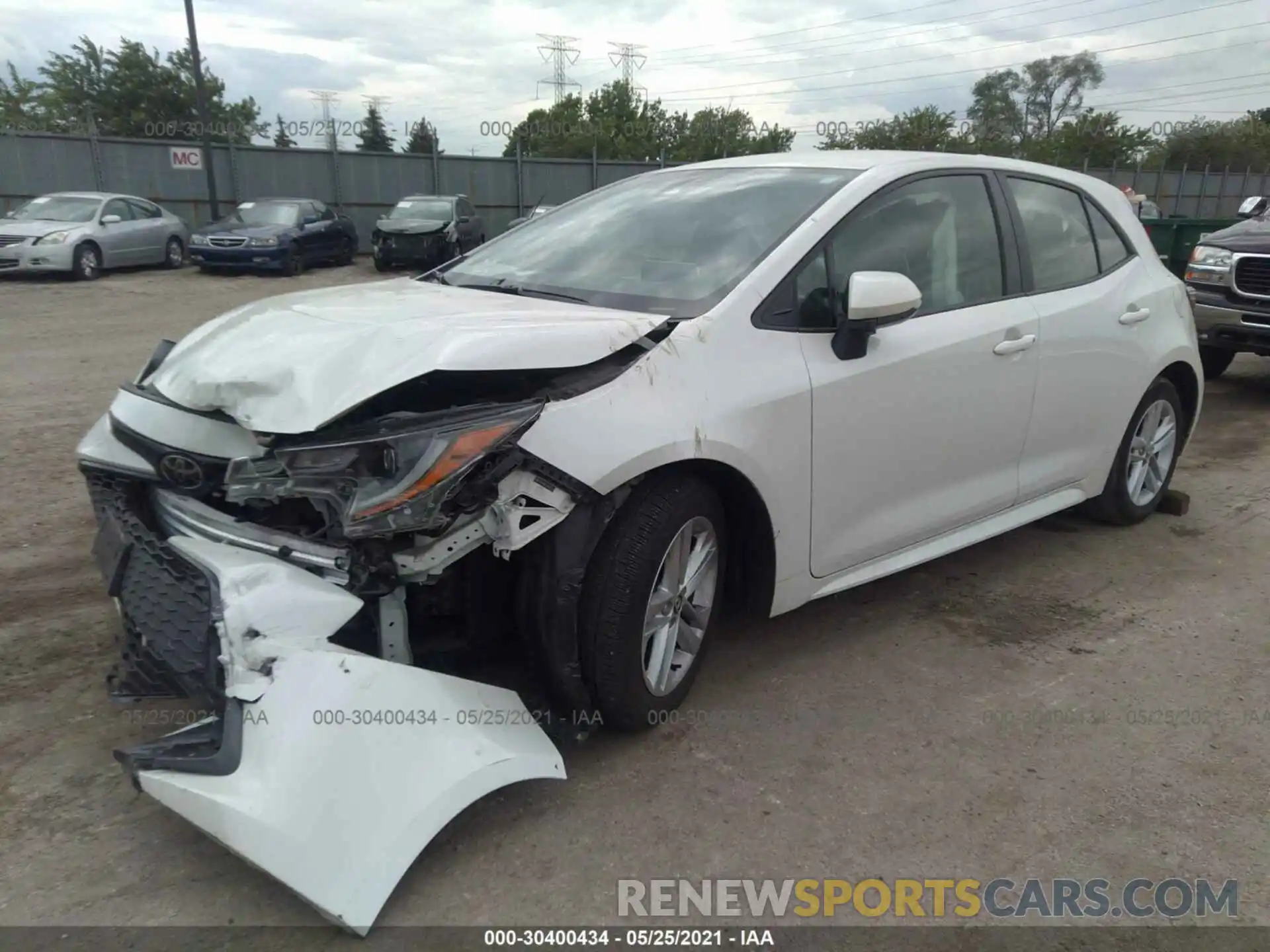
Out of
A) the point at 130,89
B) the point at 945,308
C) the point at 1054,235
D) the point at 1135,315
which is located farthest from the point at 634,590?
the point at 130,89

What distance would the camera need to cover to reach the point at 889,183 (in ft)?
11.4

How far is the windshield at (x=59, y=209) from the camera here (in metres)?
15.6

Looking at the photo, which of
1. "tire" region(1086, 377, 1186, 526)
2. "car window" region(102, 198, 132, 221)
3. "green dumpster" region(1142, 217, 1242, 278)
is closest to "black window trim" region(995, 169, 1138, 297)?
"tire" region(1086, 377, 1186, 526)

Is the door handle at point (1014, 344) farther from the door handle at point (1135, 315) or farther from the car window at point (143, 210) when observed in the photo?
the car window at point (143, 210)

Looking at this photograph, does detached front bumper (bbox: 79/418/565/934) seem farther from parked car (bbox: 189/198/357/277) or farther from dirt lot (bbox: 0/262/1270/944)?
parked car (bbox: 189/198/357/277)

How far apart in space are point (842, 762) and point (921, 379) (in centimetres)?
133

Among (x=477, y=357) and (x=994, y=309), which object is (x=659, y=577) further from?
(x=994, y=309)

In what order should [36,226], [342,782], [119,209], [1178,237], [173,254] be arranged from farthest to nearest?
[173,254] < [119,209] < [36,226] < [1178,237] < [342,782]

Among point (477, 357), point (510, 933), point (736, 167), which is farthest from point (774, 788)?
point (736, 167)

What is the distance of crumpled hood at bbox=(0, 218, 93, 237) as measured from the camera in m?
15.0

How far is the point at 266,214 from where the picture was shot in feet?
59.1

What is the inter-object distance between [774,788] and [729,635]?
0.98 metres

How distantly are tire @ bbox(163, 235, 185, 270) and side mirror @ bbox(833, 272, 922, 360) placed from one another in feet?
56.8

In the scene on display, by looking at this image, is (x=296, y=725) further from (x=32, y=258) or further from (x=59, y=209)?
(x=59, y=209)
